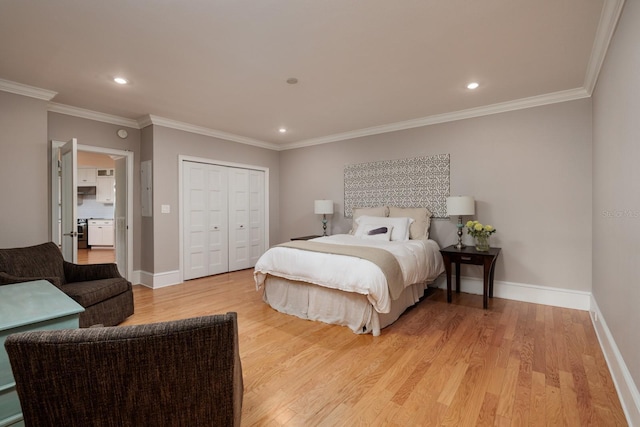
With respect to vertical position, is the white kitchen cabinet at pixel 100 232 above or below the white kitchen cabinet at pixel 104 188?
below

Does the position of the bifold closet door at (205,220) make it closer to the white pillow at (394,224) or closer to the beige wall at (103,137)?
the beige wall at (103,137)

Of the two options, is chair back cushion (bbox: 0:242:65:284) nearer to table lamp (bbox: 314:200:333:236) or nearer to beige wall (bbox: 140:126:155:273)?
beige wall (bbox: 140:126:155:273)

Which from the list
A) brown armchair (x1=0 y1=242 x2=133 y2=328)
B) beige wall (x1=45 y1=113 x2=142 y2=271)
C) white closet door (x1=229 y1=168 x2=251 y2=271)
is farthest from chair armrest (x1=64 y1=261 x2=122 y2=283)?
white closet door (x1=229 y1=168 x2=251 y2=271)

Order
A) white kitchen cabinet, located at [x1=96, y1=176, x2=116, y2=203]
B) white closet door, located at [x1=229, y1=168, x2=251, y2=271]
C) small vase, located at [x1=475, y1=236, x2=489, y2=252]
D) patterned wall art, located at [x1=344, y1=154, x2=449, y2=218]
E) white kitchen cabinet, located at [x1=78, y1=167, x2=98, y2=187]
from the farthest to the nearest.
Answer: white kitchen cabinet, located at [x1=96, y1=176, x2=116, y2=203] < white kitchen cabinet, located at [x1=78, y1=167, x2=98, y2=187] < white closet door, located at [x1=229, y1=168, x2=251, y2=271] < patterned wall art, located at [x1=344, y1=154, x2=449, y2=218] < small vase, located at [x1=475, y1=236, x2=489, y2=252]

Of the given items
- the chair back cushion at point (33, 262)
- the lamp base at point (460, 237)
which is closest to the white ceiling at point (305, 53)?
the lamp base at point (460, 237)

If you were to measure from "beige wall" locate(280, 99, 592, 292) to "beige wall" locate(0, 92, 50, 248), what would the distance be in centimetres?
463

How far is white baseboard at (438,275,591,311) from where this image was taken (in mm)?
3406

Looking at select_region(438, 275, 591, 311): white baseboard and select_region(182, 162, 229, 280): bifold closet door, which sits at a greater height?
select_region(182, 162, 229, 280): bifold closet door

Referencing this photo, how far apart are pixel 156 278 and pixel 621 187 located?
5.16 m

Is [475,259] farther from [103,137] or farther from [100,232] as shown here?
[100,232]

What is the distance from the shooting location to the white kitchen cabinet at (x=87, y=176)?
28.8 feet

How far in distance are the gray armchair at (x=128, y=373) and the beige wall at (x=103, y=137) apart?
4206mm

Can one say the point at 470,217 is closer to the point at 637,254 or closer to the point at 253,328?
the point at 637,254

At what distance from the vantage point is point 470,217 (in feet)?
13.4
